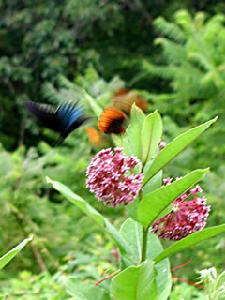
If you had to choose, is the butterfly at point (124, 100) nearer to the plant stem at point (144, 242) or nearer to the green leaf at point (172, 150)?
the green leaf at point (172, 150)

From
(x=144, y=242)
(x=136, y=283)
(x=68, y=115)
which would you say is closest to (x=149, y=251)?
(x=144, y=242)

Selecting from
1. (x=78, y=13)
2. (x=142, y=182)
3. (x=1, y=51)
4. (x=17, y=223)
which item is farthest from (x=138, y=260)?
(x=1, y=51)

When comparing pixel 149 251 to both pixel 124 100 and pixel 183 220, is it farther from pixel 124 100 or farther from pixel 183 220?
pixel 124 100

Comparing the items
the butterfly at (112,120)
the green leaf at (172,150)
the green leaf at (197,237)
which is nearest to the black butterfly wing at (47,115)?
the butterfly at (112,120)

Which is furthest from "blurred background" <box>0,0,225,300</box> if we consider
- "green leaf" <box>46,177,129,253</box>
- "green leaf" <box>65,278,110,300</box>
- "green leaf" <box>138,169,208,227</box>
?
"green leaf" <box>138,169,208,227</box>

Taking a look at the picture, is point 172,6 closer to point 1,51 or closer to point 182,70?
point 1,51
